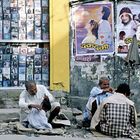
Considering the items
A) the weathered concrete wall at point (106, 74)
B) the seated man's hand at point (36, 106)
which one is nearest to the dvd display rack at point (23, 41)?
the weathered concrete wall at point (106, 74)

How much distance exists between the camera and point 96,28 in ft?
35.6

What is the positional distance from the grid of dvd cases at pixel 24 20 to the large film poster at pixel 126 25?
1.63 m

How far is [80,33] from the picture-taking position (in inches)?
428

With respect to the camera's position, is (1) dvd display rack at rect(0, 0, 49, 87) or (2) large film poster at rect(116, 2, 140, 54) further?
(1) dvd display rack at rect(0, 0, 49, 87)

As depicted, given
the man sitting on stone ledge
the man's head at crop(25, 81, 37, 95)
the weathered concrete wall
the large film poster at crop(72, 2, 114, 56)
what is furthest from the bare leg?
the large film poster at crop(72, 2, 114, 56)

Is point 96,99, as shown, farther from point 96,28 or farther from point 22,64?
point 22,64

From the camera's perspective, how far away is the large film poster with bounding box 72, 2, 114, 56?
10828 millimetres

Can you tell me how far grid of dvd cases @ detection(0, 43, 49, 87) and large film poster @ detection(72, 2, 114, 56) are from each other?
2.92ft

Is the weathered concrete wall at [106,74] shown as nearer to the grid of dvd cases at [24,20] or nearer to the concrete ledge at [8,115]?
the grid of dvd cases at [24,20]

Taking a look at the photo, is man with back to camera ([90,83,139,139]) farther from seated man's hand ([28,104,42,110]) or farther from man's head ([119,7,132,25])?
man's head ([119,7,132,25])

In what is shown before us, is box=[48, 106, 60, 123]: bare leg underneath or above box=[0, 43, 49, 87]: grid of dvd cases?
underneath

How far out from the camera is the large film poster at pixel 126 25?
10.8 metres

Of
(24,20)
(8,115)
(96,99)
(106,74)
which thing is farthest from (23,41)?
(96,99)

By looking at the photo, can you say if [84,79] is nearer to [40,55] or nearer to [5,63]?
[40,55]
